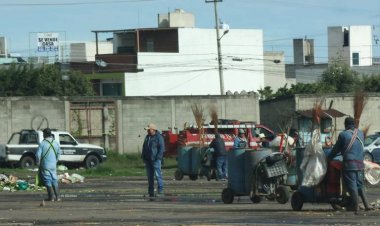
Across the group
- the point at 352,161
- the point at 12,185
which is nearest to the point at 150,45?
the point at 12,185

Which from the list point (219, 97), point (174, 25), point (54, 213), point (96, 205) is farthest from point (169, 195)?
point (174, 25)

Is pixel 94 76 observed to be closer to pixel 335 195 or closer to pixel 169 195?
pixel 169 195

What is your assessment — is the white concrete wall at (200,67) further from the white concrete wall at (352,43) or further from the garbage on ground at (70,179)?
the garbage on ground at (70,179)

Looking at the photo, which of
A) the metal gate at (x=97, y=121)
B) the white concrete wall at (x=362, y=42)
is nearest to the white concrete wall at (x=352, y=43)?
the white concrete wall at (x=362, y=42)

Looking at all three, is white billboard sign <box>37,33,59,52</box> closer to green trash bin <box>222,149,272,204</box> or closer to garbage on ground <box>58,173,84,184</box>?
garbage on ground <box>58,173,84,184</box>

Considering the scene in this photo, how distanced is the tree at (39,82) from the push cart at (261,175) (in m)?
53.6

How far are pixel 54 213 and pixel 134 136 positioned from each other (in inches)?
1409

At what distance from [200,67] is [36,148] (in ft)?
175

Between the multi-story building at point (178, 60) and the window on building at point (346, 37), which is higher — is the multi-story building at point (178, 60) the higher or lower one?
the lower one

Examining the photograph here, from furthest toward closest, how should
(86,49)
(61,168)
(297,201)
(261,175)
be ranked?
1. (86,49)
2. (61,168)
3. (261,175)
4. (297,201)

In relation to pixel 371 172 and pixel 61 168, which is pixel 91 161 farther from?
pixel 371 172

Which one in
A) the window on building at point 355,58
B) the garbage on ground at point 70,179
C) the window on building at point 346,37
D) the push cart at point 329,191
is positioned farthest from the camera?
the window on building at point 355,58

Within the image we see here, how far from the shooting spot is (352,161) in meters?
17.8

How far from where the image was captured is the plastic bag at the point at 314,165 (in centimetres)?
1814
